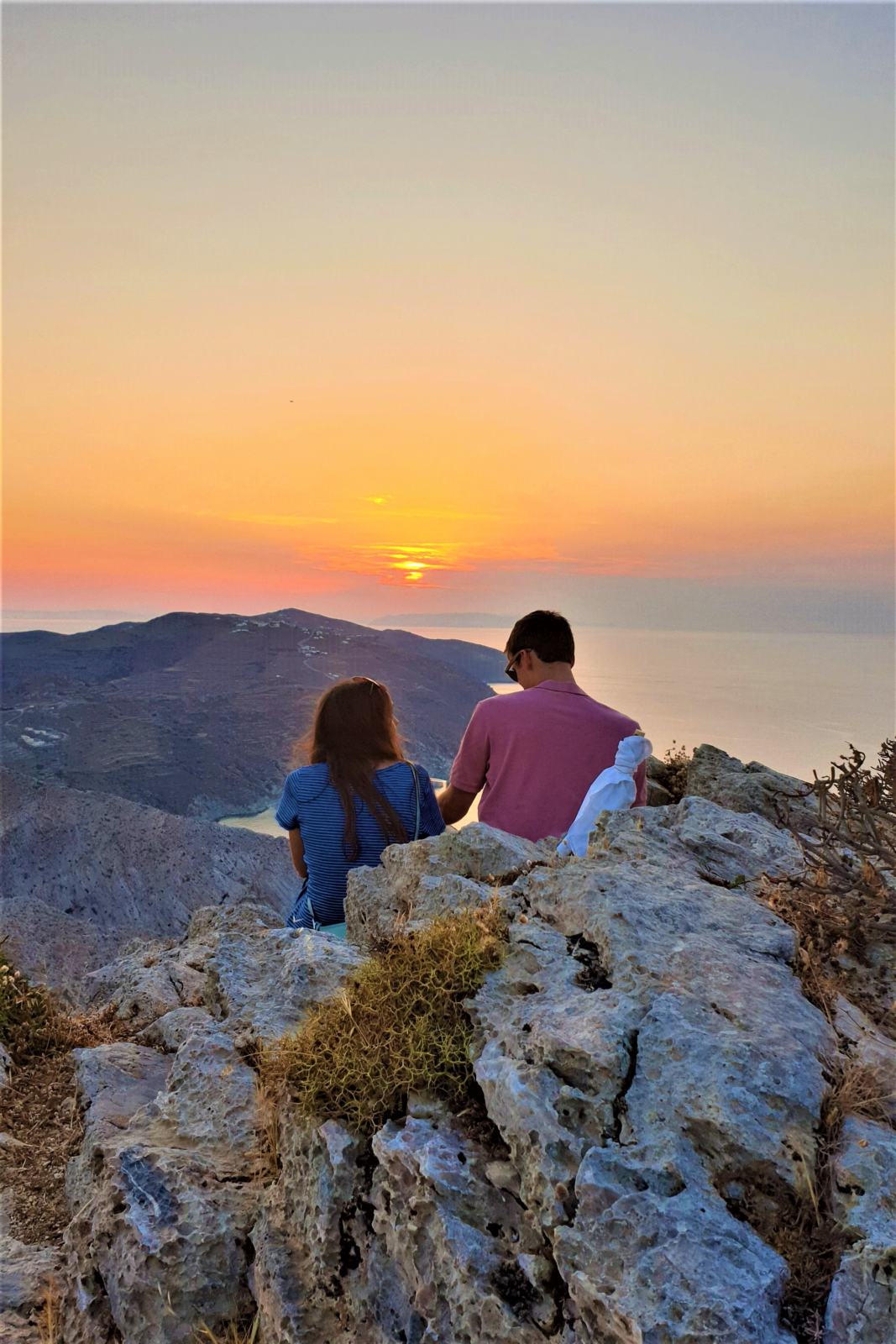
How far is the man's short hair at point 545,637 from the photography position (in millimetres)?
6883

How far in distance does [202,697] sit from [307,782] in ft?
292

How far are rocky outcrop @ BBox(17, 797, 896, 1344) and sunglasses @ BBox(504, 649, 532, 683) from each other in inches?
97.6

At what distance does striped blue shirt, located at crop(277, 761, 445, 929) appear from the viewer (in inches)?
252

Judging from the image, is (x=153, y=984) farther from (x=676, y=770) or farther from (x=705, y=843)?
(x=676, y=770)

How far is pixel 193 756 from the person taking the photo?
70.6 meters

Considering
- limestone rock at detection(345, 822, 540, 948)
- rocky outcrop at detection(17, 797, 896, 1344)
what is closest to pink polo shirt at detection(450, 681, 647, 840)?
limestone rock at detection(345, 822, 540, 948)

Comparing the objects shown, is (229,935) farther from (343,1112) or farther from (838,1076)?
(838,1076)

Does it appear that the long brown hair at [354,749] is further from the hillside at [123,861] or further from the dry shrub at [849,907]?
the hillside at [123,861]

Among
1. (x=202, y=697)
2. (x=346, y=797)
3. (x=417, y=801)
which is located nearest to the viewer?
(x=346, y=797)

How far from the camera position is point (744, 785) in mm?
7078

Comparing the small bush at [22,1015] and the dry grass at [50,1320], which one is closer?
the dry grass at [50,1320]

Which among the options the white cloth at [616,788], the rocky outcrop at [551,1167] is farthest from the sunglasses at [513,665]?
the rocky outcrop at [551,1167]

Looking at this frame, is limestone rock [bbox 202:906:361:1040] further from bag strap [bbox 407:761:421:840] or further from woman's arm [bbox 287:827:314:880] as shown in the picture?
bag strap [bbox 407:761:421:840]

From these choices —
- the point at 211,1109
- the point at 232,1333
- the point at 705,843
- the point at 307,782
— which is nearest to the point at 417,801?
the point at 307,782
